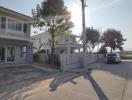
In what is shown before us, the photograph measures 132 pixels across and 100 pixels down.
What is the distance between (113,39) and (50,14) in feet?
122

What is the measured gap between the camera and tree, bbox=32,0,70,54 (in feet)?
86.8

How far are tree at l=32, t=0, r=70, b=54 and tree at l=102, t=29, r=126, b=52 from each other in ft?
108

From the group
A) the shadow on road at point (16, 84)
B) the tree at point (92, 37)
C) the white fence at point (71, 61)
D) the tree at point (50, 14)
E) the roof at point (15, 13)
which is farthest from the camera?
the tree at point (92, 37)

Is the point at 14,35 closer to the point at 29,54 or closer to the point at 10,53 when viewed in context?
the point at 10,53

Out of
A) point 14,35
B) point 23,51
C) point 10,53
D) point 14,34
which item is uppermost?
point 14,34

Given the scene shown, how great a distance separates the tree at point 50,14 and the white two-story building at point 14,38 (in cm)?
302

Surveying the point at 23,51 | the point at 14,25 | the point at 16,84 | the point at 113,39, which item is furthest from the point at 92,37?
the point at 16,84

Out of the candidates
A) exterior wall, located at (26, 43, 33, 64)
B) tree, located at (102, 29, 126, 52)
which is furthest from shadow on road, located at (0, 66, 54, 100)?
tree, located at (102, 29, 126, 52)

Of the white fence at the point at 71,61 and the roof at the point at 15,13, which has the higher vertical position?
the roof at the point at 15,13

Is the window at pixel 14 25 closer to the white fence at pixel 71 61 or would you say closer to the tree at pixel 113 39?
the white fence at pixel 71 61

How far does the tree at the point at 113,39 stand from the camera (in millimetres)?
58281

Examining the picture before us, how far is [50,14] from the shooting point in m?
26.7

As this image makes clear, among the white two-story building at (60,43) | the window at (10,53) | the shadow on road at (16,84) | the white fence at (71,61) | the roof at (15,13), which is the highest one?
the roof at (15,13)

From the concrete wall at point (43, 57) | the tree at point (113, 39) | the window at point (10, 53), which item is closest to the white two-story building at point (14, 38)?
the window at point (10, 53)
